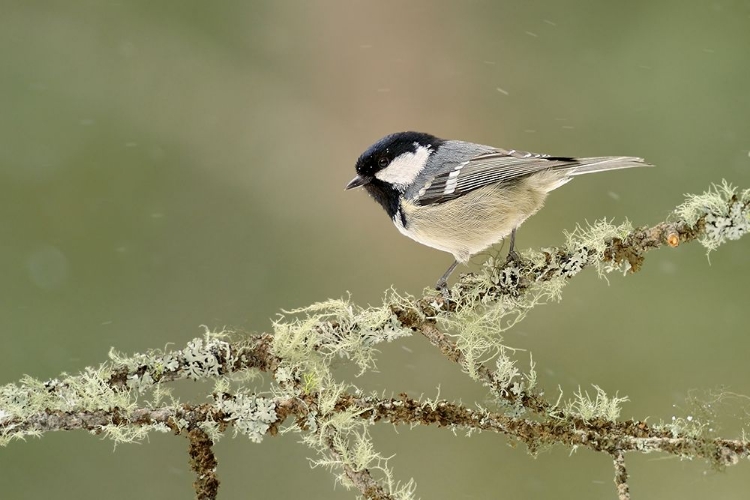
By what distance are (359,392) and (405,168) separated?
0.97m

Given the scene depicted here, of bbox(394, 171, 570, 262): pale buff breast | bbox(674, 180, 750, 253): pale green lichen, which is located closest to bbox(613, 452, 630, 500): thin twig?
bbox(674, 180, 750, 253): pale green lichen

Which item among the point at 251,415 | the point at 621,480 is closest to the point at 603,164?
the point at 621,480

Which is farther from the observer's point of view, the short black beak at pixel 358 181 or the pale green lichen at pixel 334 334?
the short black beak at pixel 358 181

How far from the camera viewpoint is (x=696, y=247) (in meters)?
2.56

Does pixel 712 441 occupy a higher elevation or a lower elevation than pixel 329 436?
lower

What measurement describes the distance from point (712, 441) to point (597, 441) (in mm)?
188

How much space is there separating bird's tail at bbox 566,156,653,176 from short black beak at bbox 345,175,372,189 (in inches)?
22.7

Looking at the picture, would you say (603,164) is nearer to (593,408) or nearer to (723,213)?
(723,213)

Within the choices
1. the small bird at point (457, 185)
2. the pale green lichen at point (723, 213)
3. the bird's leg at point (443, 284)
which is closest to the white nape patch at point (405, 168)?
the small bird at point (457, 185)

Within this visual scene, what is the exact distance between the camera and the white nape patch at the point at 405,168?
2170 mm

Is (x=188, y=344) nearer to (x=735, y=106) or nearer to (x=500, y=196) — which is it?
(x=500, y=196)

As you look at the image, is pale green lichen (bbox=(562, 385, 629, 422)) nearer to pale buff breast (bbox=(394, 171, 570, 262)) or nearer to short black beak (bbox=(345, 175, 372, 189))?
pale buff breast (bbox=(394, 171, 570, 262))

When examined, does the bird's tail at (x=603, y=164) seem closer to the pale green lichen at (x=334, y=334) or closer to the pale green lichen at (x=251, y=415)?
the pale green lichen at (x=334, y=334)

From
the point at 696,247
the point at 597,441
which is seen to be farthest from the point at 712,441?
the point at 696,247
